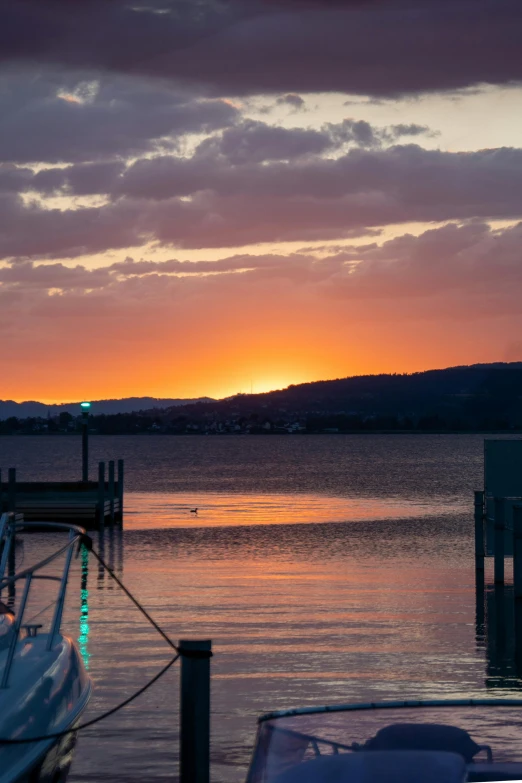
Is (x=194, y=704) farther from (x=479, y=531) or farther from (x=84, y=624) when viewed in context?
(x=479, y=531)

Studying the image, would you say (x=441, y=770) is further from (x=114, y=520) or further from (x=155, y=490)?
(x=155, y=490)

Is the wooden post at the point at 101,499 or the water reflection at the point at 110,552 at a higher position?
the wooden post at the point at 101,499

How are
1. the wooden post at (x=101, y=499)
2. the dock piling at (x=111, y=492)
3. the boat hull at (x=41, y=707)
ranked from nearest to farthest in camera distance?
the boat hull at (x=41, y=707), the wooden post at (x=101, y=499), the dock piling at (x=111, y=492)

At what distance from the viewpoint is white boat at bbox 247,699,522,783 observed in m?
5.09

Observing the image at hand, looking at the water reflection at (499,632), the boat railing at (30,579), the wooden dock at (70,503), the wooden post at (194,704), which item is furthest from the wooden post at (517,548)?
the wooden dock at (70,503)

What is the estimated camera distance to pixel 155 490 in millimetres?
71438

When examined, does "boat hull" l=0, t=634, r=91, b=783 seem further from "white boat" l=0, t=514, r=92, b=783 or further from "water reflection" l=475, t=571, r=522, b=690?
"water reflection" l=475, t=571, r=522, b=690

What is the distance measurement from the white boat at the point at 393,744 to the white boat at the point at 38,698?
2301mm

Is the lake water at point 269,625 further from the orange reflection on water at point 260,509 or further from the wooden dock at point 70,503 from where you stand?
the orange reflection on water at point 260,509

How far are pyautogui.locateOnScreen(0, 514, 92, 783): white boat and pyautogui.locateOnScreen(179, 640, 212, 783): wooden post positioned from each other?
36.6 inches

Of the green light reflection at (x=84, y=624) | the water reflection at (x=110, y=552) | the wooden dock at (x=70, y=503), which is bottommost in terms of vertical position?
the water reflection at (x=110, y=552)

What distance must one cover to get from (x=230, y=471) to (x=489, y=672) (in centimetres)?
9444

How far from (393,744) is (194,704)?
244 cm

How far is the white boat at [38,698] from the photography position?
740 centimetres
